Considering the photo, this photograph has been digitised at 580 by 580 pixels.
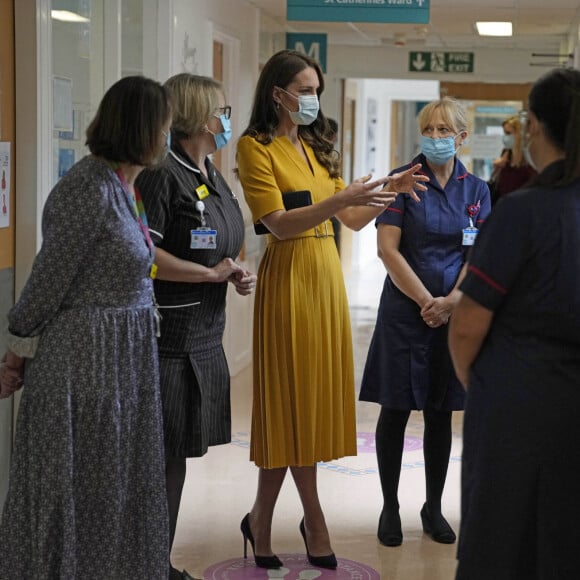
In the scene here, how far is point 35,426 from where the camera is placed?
2.70 m

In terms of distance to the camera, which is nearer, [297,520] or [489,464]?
[489,464]

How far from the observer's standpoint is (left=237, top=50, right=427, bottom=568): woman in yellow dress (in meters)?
3.33

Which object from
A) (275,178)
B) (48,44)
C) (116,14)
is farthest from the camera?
(116,14)

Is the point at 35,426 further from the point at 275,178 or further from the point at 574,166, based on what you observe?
the point at 574,166

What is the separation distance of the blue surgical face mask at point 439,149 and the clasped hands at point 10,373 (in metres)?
1.69

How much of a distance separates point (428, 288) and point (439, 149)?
491mm

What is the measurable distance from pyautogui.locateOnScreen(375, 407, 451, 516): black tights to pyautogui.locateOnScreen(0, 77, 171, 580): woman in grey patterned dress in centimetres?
125

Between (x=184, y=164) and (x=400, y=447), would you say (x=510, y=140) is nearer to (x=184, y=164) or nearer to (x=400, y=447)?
(x=400, y=447)

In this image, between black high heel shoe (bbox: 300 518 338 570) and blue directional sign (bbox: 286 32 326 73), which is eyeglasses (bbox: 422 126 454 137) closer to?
black high heel shoe (bbox: 300 518 338 570)

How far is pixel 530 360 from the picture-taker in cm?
216

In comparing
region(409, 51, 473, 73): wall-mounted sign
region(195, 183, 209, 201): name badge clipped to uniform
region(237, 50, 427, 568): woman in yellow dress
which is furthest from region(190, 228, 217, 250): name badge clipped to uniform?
region(409, 51, 473, 73): wall-mounted sign

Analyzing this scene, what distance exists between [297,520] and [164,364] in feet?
4.14

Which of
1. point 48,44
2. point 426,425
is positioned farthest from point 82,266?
point 426,425

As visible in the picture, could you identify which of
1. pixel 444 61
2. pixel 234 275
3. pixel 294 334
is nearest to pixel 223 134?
pixel 234 275
